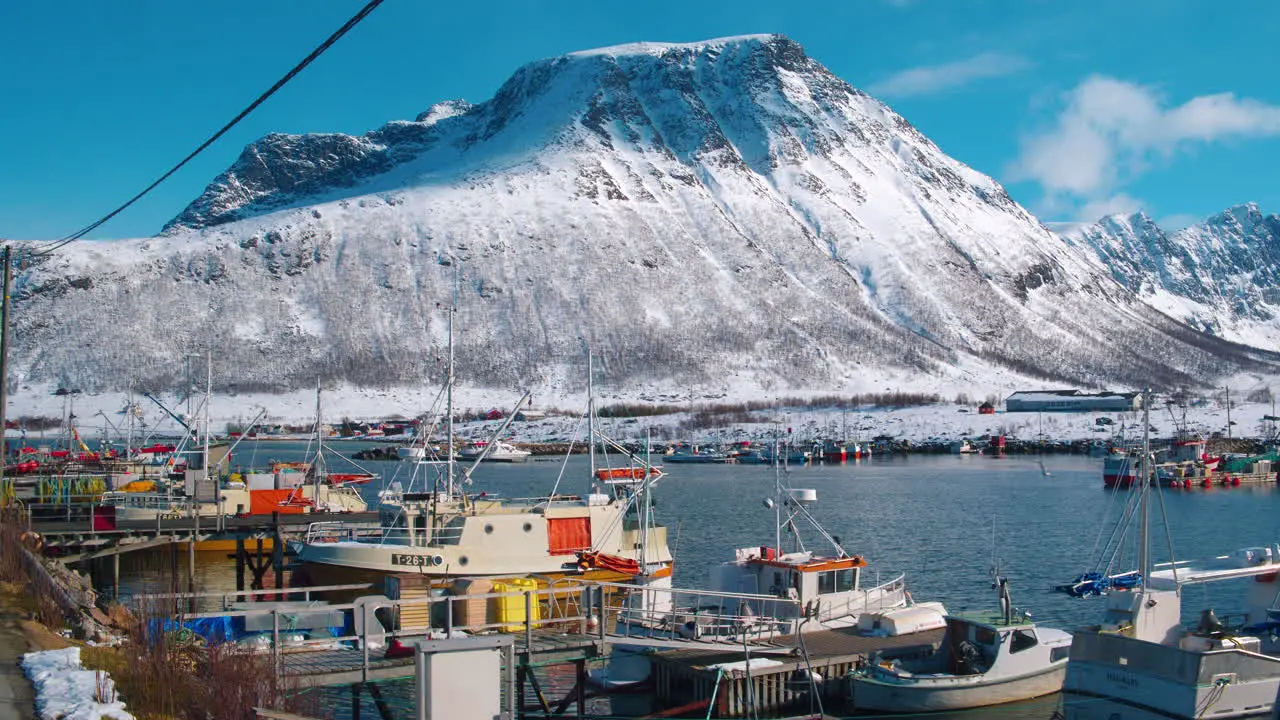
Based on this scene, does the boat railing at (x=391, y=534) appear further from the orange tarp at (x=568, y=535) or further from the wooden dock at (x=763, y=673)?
the wooden dock at (x=763, y=673)

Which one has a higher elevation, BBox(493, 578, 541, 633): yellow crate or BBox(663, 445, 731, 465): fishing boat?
BBox(663, 445, 731, 465): fishing boat

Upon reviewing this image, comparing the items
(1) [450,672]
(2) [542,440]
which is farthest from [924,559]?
(2) [542,440]

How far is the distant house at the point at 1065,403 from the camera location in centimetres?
18912

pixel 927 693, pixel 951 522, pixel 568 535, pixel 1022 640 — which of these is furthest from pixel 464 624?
pixel 951 522

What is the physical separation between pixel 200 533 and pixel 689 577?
18128mm

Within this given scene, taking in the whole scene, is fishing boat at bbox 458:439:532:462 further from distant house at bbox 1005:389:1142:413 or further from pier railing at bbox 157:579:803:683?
pier railing at bbox 157:579:803:683

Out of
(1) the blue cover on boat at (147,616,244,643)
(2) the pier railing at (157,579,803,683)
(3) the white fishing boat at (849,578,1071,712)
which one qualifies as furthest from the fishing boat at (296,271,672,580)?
(3) the white fishing boat at (849,578,1071,712)

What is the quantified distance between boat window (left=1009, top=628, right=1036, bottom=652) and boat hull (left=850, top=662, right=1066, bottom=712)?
885 mm

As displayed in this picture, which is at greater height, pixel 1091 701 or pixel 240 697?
pixel 240 697

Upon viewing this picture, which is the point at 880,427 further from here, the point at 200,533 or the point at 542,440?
the point at 200,533

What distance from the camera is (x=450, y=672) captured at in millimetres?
15898

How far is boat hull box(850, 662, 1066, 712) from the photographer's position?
25.1 metres

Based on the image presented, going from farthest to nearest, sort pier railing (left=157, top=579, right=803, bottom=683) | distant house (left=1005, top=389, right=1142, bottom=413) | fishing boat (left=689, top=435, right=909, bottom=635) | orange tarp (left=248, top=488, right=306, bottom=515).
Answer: distant house (left=1005, top=389, right=1142, bottom=413)
orange tarp (left=248, top=488, right=306, bottom=515)
fishing boat (left=689, top=435, right=909, bottom=635)
pier railing (left=157, top=579, right=803, bottom=683)

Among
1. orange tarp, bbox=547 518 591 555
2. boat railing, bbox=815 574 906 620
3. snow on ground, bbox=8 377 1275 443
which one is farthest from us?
snow on ground, bbox=8 377 1275 443
